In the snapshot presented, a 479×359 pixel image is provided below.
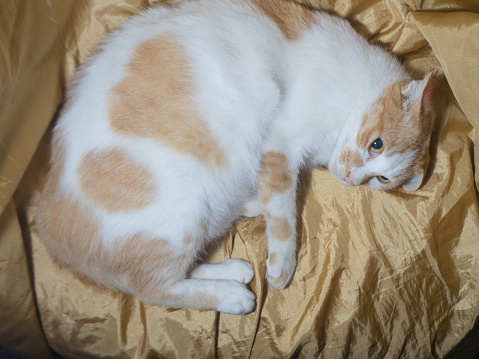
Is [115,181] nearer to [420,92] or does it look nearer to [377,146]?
[377,146]

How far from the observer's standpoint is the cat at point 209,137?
1073 millimetres

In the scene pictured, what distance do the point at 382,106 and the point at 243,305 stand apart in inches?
29.7

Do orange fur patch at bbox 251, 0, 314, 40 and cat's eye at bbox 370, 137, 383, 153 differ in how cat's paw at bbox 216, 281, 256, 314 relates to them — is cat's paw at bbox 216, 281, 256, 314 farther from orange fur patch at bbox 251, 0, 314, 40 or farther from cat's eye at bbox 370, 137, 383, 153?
orange fur patch at bbox 251, 0, 314, 40

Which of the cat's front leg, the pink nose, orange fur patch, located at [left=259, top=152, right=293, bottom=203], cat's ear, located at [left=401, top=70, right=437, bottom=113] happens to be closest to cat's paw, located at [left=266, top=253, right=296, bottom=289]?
the cat's front leg

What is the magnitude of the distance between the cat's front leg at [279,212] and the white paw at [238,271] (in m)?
0.06

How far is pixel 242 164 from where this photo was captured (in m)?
1.17

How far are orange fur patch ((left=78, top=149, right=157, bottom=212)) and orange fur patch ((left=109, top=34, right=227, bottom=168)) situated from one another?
84 millimetres

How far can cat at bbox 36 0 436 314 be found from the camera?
107 centimetres

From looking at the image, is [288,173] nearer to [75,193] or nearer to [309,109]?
[309,109]

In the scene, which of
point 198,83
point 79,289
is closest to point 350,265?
point 198,83

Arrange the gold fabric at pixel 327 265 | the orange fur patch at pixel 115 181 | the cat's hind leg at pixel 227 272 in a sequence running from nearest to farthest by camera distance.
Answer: the orange fur patch at pixel 115 181 < the gold fabric at pixel 327 265 < the cat's hind leg at pixel 227 272

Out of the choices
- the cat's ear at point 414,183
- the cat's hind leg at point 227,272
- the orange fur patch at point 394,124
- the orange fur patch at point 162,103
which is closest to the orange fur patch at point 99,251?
the cat's hind leg at point 227,272

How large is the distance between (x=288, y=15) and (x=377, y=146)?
501 mm

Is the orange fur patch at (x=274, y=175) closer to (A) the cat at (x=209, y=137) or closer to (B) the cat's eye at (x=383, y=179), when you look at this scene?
(A) the cat at (x=209, y=137)
